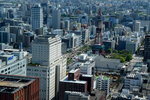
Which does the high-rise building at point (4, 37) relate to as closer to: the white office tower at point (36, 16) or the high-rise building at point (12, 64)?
the white office tower at point (36, 16)

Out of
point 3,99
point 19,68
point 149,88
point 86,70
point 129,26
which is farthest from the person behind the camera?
point 129,26

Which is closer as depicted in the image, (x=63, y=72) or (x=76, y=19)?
(x=63, y=72)

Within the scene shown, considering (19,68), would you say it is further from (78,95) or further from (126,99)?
(126,99)

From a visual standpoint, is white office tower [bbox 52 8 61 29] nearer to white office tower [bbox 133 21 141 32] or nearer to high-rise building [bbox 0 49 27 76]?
white office tower [bbox 133 21 141 32]

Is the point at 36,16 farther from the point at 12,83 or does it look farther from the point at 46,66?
the point at 12,83

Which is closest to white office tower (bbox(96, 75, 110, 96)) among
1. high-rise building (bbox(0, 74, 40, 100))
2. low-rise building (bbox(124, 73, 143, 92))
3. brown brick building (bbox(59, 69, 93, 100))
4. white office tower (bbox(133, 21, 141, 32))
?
low-rise building (bbox(124, 73, 143, 92))

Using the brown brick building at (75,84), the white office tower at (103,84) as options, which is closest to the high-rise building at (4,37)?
the white office tower at (103,84)

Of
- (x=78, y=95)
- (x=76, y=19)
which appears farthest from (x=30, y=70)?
(x=76, y=19)
